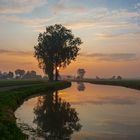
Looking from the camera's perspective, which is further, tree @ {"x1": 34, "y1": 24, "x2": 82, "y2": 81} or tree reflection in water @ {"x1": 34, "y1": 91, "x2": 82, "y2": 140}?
tree @ {"x1": 34, "y1": 24, "x2": 82, "y2": 81}

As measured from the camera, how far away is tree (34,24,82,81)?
126 metres

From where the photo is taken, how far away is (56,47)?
414 feet

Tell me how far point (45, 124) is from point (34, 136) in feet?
18.7

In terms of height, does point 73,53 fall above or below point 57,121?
above

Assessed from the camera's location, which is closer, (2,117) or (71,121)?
(2,117)

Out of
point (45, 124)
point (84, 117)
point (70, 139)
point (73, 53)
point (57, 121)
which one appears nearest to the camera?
point (70, 139)

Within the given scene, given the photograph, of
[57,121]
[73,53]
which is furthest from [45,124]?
[73,53]

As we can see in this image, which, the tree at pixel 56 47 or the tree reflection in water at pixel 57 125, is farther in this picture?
the tree at pixel 56 47

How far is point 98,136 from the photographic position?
72.3 feet

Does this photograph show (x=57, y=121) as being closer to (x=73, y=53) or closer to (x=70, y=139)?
(x=70, y=139)

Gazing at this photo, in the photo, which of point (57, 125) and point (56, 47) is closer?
point (57, 125)

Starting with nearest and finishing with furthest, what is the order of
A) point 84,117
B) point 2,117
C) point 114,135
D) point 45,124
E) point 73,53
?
point 114,135 → point 2,117 → point 45,124 → point 84,117 → point 73,53

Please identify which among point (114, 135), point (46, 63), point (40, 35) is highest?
point (40, 35)

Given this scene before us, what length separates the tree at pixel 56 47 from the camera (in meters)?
126
